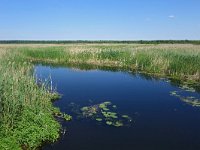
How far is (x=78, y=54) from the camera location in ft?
147

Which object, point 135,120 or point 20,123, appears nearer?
point 20,123

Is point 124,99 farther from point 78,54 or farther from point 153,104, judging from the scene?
point 78,54

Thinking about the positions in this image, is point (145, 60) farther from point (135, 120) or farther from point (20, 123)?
point (20, 123)

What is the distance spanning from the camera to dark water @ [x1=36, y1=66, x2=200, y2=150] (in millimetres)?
11633

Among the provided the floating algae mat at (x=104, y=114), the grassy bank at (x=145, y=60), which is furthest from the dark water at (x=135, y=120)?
the grassy bank at (x=145, y=60)

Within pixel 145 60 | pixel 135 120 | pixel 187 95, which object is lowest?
pixel 187 95

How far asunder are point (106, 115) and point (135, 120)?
144 cm

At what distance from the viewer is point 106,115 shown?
49.9ft

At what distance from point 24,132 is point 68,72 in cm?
2237

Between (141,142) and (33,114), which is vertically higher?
(33,114)

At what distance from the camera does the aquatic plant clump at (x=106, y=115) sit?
46.8 ft

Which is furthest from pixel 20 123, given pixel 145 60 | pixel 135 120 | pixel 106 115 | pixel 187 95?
pixel 145 60

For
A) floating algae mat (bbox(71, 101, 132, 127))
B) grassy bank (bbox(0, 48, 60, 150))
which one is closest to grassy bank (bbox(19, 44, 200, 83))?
floating algae mat (bbox(71, 101, 132, 127))

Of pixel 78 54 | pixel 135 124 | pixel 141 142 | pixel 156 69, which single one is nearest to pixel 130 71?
pixel 156 69
